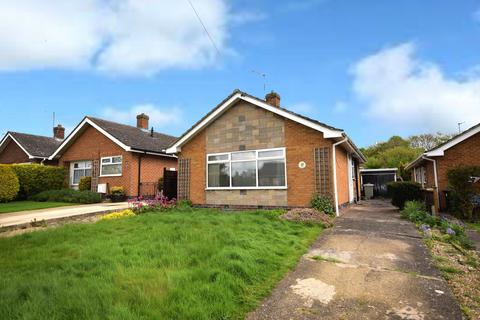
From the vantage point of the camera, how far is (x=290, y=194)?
37.0ft

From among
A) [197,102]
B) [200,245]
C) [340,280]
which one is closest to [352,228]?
[340,280]

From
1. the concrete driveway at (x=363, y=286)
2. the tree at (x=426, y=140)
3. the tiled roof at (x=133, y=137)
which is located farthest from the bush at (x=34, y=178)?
the tree at (x=426, y=140)

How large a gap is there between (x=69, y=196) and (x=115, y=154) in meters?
3.83

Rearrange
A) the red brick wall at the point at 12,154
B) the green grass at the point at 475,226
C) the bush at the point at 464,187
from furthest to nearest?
1. the red brick wall at the point at 12,154
2. the bush at the point at 464,187
3. the green grass at the point at 475,226

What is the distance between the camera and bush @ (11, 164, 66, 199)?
18203 millimetres

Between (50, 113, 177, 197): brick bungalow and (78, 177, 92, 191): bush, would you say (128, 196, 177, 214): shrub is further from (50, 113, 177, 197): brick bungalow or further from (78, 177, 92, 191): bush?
(78, 177, 92, 191): bush

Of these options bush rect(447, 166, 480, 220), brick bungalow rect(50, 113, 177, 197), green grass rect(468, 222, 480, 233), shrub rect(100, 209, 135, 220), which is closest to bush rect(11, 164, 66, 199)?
brick bungalow rect(50, 113, 177, 197)

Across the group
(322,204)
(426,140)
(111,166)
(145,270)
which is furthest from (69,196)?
(426,140)

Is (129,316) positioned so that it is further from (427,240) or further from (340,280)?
(427,240)

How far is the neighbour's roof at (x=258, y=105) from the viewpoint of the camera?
415 inches

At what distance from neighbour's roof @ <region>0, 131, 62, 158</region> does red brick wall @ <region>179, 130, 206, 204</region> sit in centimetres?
1667

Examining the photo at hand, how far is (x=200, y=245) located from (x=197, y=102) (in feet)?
41.0

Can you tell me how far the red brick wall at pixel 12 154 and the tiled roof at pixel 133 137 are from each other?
9161 mm

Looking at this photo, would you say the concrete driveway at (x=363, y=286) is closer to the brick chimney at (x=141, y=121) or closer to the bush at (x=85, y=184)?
the bush at (x=85, y=184)
